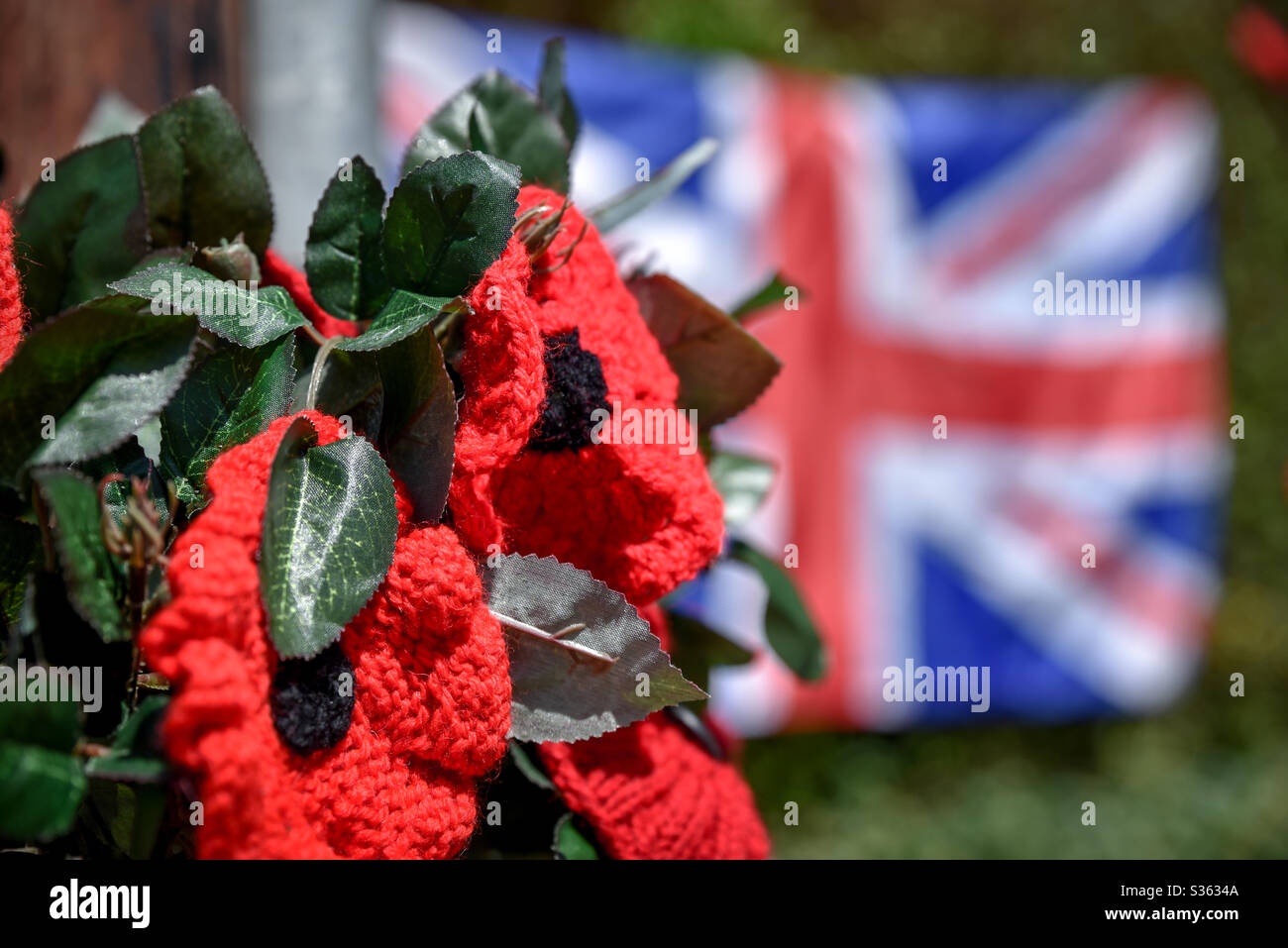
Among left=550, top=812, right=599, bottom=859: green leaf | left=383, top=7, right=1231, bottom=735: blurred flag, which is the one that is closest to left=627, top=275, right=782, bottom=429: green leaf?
left=550, top=812, right=599, bottom=859: green leaf

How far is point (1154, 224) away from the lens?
2533mm

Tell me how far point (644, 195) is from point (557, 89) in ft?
0.26

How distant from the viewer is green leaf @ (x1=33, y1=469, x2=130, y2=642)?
0.34m

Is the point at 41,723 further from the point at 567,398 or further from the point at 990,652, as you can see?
the point at 990,652

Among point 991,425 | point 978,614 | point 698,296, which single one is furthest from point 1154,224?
point 698,296

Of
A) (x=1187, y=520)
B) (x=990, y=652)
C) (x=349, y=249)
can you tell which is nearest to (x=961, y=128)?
(x=1187, y=520)

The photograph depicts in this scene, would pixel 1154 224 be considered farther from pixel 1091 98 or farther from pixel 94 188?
pixel 94 188

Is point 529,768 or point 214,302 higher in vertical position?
point 214,302

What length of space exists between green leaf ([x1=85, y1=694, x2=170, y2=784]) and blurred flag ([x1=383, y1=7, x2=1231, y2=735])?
1.83m

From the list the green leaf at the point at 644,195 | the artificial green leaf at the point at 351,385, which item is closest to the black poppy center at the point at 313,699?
the artificial green leaf at the point at 351,385

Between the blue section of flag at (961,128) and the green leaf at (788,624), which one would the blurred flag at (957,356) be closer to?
the blue section of flag at (961,128)

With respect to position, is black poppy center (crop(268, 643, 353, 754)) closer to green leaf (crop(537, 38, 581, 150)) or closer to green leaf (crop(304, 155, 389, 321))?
green leaf (crop(304, 155, 389, 321))

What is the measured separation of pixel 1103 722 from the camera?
9.45 feet

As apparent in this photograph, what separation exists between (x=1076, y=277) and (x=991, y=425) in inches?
16.8
